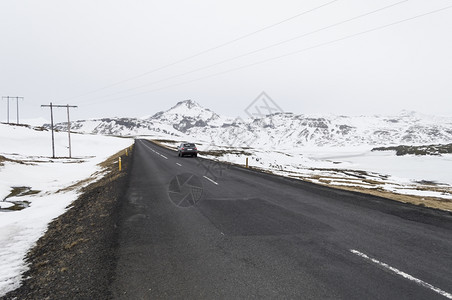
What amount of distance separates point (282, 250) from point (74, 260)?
396 cm

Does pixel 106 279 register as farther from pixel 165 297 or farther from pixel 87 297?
pixel 165 297

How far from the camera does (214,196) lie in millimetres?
9828

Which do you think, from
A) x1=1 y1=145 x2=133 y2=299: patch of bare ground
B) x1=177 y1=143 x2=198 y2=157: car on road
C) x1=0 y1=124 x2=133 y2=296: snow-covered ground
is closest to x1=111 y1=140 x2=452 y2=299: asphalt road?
x1=1 y1=145 x2=133 y2=299: patch of bare ground

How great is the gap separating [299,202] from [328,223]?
2430 millimetres

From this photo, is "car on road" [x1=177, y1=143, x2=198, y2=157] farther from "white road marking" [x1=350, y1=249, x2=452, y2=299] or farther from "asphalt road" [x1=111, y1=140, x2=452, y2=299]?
"white road marking" [x1=350, y1=249, x2=452, y2=299]

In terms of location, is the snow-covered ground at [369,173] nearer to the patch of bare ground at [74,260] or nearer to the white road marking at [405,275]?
the patch of bare ground at [74,260]

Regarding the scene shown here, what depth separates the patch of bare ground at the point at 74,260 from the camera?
3.68m

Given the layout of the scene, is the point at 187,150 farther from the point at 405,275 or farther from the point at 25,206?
the point at 405,275

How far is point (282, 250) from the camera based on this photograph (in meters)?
4.87

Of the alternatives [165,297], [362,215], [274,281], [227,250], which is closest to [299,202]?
[362,215]

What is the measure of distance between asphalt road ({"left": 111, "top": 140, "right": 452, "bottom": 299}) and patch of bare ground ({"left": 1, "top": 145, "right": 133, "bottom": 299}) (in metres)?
0.29

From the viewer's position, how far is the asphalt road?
358cm

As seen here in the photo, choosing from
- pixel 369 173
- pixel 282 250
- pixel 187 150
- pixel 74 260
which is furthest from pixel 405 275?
pixel 369 173

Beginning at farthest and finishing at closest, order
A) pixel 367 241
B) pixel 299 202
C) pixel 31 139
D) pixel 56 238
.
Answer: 1. pixel 31 139
2. pixel 299 202
3. pixel 56 238
4. pixel 367 241
